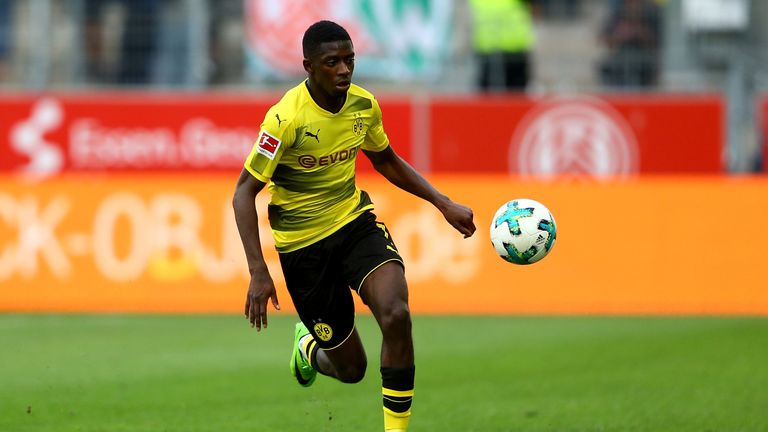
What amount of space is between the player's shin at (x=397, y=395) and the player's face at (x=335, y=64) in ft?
4.80

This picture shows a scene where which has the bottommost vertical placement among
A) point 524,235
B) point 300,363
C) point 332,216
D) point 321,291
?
point 300,363

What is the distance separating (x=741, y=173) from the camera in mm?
19875

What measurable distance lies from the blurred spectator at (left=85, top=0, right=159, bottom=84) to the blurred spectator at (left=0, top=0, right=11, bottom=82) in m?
1.19

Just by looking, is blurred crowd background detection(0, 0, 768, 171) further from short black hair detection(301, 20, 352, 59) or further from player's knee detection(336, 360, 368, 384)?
short black hair detection(301, 20, 352, 59)

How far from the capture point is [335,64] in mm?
7227

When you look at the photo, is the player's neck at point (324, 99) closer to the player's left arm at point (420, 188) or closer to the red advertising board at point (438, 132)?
the player's left arm at point (420, 188)

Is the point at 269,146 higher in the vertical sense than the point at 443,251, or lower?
higher

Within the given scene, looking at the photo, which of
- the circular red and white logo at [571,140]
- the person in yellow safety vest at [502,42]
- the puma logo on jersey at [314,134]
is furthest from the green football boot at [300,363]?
the person in yellow safety vest at [502,42]

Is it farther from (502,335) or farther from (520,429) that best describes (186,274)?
(520,429)

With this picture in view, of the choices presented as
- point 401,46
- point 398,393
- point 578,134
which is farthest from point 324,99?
point 578,134

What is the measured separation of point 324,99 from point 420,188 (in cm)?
92

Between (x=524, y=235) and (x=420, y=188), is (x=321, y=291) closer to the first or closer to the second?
(x=420, y=188)

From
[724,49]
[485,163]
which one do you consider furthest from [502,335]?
[724,49]

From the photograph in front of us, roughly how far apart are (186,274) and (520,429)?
8.09m
